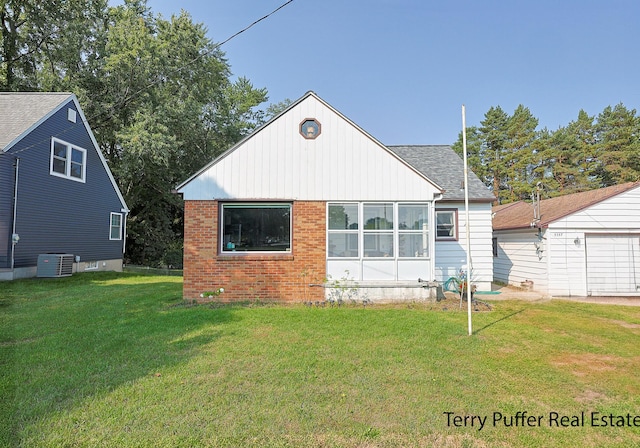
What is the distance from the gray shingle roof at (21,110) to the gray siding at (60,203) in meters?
0.30

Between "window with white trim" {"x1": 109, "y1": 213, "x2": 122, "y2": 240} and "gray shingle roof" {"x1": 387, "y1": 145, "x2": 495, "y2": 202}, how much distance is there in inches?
583

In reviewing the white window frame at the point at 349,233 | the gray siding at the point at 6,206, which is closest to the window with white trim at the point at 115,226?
the gray siding at the point at 6,206

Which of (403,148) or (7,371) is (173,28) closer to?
(403,148)

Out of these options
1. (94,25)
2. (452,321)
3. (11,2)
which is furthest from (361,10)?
(11,2)

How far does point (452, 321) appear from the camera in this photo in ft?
23.0

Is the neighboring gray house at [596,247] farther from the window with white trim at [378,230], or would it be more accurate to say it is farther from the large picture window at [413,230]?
the window with white trim at [378,230]

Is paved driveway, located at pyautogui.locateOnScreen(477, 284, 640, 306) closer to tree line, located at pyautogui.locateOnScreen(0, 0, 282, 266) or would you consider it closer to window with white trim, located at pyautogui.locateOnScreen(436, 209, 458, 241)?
window with white trim, located at pyautogui.locateOnScreen(436, 209, 458, 241)

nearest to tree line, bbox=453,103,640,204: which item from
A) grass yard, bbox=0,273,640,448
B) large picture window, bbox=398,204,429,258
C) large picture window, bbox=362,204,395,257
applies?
large picture window, bbox=398,204,429,258

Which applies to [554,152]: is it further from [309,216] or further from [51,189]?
[51,189]

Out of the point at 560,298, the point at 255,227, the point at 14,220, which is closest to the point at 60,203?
the point at 14,220

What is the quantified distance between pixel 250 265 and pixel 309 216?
2039 mm

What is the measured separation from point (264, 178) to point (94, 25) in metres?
22.2

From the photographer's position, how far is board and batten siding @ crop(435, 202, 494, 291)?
11.2 m

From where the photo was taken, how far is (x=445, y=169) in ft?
41.3
